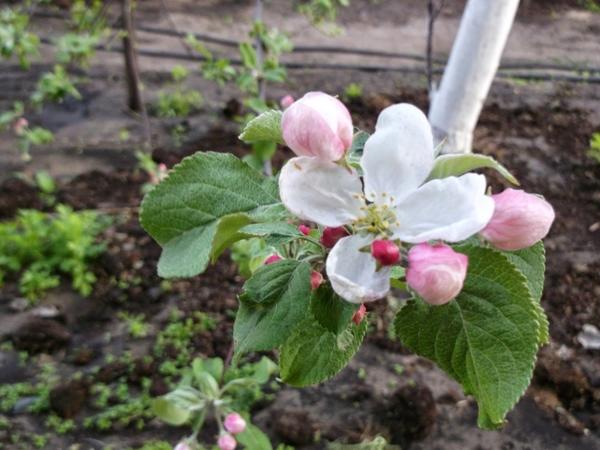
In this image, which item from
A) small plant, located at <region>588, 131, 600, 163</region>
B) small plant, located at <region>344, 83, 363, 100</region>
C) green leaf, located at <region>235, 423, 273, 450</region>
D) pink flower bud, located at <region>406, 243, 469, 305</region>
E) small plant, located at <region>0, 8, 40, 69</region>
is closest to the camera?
pink flower bud, located at <region>406, 243, 469, 305</region>

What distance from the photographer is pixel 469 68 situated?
3037mm

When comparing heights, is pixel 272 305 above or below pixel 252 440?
above

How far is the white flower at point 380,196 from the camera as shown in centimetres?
65

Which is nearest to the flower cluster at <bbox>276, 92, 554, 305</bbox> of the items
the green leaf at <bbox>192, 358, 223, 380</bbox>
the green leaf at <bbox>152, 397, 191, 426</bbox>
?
the green leaf at <bbox>152, 397, 191, 426</bbox>

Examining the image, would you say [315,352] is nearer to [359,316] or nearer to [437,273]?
[359,316]

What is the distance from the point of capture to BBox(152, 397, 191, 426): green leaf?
1336 millimetres

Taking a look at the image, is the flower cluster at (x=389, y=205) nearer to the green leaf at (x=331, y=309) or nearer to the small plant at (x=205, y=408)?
the green leaf at (x=331, y=309)

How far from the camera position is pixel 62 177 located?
3246 mm

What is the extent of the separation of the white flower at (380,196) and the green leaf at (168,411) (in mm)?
786

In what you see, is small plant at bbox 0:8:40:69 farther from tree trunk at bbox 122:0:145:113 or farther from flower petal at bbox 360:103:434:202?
flower petal at bbox 360:103:434:202

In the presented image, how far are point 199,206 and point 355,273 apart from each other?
0.66ft

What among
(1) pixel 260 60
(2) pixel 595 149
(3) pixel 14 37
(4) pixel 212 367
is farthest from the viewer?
(2) pixel 595 149

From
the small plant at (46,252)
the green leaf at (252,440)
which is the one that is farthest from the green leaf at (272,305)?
the small plant at (46,252)

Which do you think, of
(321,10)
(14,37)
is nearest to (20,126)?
(14,37)
